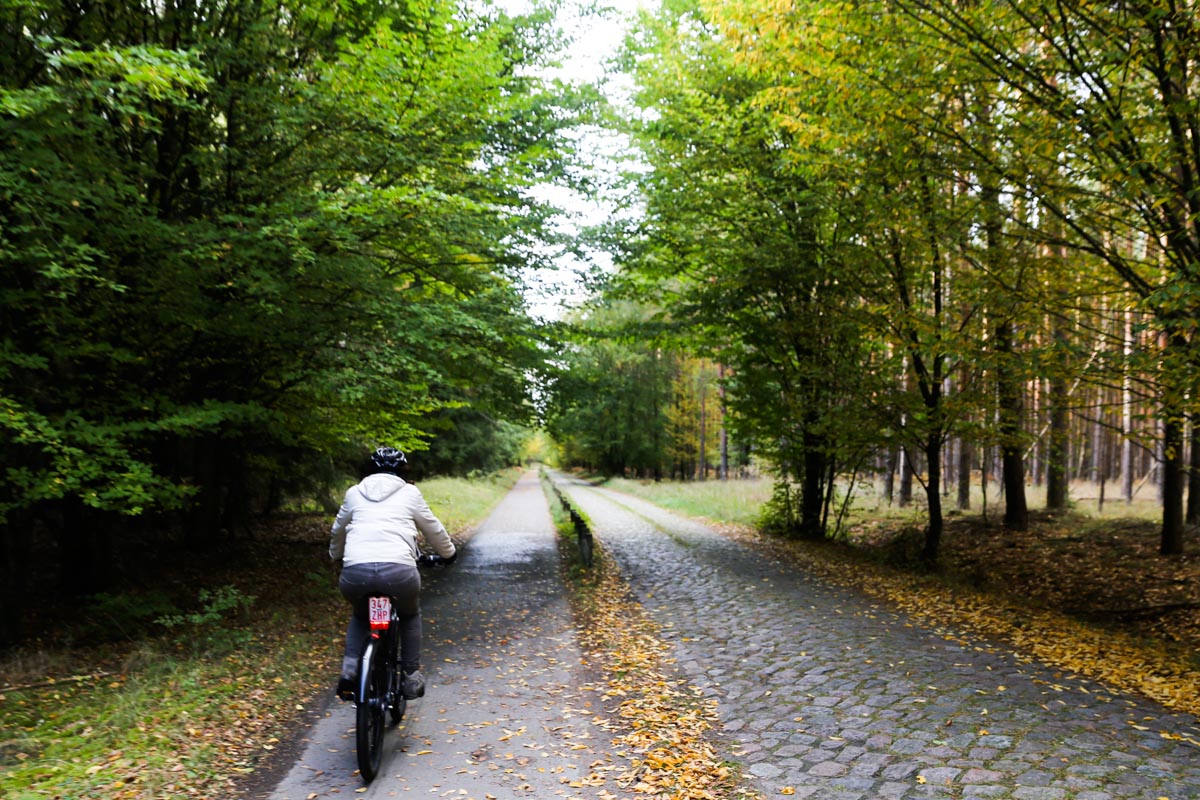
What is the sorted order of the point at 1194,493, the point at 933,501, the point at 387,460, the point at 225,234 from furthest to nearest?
the point at 1194,493 → the point at 933,501 → the point at 225,234 → the point at 387,460

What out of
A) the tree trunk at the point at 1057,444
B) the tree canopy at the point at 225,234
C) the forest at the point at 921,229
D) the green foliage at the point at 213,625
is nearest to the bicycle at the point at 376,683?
the tree canopy at the point at 225,234

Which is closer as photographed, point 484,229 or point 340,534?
point 340,534

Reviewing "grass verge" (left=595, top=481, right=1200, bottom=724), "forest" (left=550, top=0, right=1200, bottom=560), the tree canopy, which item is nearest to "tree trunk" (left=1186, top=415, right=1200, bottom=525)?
"forest" (left=550, top=0, right=1200, bottom=560)

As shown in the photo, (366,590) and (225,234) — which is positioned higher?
(225,234)

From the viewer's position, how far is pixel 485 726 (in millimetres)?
5387

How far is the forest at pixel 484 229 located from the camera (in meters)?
6.00

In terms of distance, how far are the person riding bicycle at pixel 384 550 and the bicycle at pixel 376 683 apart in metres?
0.06

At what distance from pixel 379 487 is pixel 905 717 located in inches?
166

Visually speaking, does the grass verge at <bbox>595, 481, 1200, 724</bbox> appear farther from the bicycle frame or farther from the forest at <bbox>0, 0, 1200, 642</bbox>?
the bicycle frame

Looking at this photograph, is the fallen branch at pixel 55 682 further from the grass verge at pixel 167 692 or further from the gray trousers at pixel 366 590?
the gray trousers at pixel 366 590

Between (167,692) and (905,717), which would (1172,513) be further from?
(167,692)

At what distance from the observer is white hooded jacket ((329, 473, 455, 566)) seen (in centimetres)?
473

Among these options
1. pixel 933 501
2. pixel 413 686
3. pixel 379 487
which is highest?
pixel 379 487

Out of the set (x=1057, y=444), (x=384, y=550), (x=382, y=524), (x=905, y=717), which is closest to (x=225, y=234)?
(x=382, y=524)
